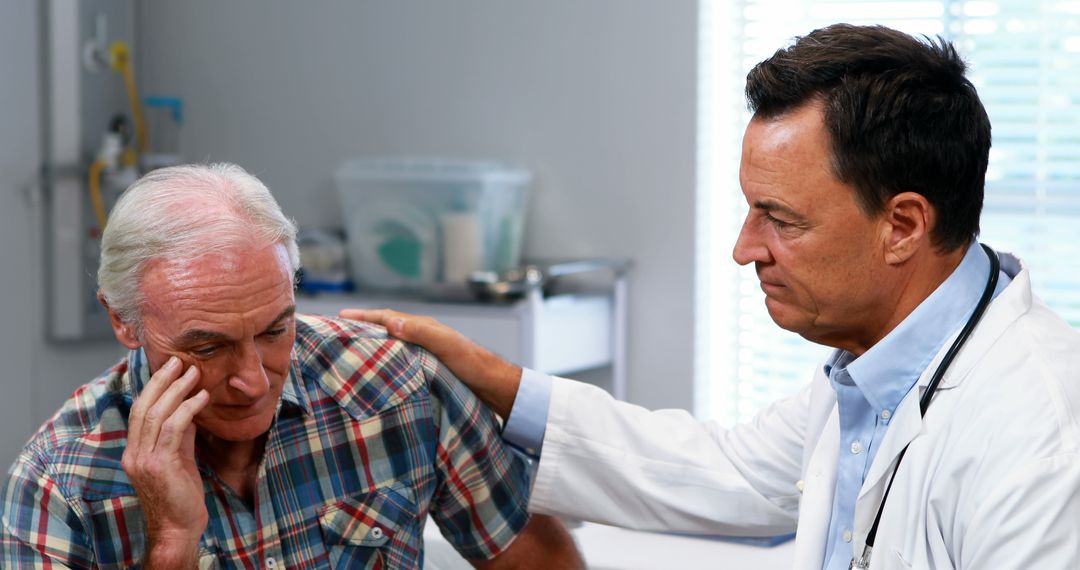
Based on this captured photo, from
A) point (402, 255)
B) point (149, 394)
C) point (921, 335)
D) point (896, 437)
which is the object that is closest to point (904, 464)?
point (896, 437)

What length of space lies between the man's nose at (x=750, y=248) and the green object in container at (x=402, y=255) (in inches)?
78.8

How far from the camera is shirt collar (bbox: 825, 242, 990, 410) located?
4.17ft

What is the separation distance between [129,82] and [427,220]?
3.89ft

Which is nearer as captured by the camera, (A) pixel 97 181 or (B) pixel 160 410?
(B) pixel 160 410

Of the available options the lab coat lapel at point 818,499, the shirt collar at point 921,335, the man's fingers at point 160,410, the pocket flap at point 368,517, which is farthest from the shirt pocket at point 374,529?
the shirt collar at point 921,335

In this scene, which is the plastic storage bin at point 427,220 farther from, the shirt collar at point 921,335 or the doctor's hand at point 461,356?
the shirt collar at point 921,335

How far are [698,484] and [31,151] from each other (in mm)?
2616

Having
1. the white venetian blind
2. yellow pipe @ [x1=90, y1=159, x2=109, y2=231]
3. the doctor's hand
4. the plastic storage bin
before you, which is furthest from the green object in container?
the doctor's hand

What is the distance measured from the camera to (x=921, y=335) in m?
1.28

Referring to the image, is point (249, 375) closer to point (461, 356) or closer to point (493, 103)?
A: point (461, 356)

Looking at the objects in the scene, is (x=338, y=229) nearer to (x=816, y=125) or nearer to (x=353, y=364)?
(x=353, y=364)

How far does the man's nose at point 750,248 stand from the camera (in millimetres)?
1308

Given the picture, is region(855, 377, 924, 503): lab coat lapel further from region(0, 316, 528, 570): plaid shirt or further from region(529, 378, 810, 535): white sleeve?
region(0, 316, 528, 570): plaid shirt

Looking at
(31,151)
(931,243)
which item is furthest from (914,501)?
(31,151)
